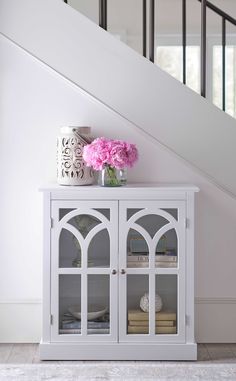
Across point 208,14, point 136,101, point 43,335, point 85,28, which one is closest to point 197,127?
point 136,101

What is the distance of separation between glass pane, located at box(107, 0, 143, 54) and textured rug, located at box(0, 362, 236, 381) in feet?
10.1

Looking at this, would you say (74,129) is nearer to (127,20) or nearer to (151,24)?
(151,24)

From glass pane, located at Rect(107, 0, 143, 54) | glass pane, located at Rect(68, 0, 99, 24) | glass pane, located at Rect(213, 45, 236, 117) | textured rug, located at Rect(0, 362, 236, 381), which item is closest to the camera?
textured rug, located at Rect(0, 362, 236, 381)

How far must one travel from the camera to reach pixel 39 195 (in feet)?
13.6

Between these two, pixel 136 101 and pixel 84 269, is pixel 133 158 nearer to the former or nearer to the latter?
pixel 136 101

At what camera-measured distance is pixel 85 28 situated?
3877mm

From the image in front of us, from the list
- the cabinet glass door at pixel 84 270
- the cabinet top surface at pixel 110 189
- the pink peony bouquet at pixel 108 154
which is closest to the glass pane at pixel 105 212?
the cabinet glass door at pixel 84 270

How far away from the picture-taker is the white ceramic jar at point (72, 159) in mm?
3893

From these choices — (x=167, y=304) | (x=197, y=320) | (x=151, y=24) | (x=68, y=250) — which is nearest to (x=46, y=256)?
(x=68, y=250)

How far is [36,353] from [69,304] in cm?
37

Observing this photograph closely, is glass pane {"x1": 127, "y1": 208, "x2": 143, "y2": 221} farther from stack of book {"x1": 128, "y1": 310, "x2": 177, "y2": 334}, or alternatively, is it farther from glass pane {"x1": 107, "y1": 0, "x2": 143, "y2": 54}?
glass pane {"x1": 107, "y1": 0, "x2": 143, "y2": 54}

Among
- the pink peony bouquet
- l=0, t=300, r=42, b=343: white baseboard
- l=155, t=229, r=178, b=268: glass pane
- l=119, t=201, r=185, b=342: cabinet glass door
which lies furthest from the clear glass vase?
l=0, t=300, r=42, b=343: white baseboard

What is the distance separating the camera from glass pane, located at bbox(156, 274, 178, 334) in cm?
385

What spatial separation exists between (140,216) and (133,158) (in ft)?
1.04
